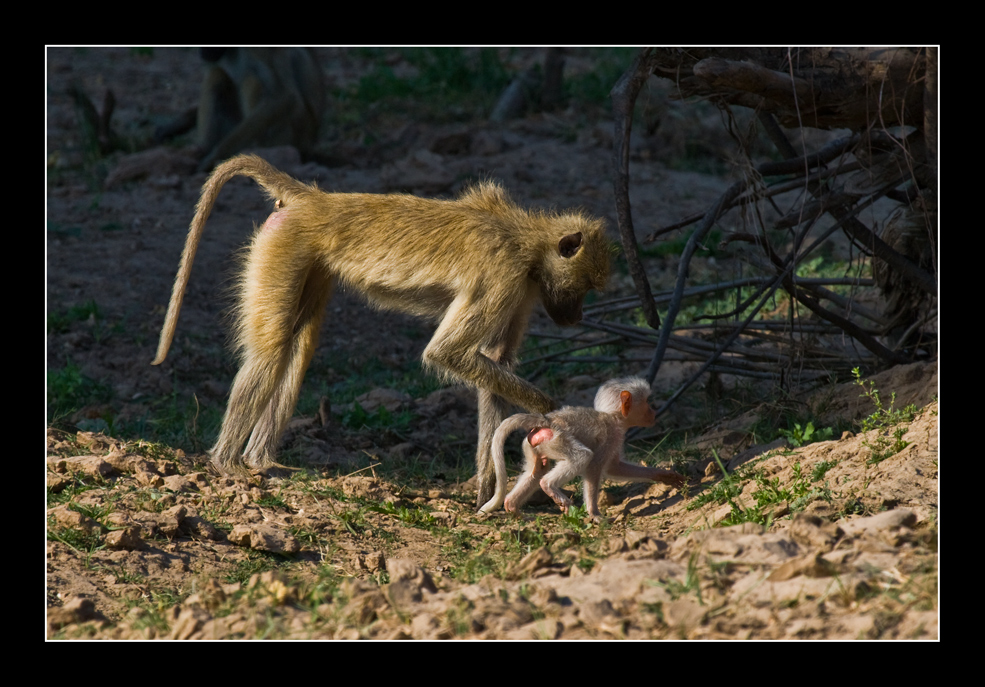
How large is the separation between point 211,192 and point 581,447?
2442 millimetres

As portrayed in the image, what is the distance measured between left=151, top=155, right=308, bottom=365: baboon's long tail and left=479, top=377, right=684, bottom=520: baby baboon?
1.84m

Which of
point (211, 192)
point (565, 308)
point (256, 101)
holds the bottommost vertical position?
point (565, 308)

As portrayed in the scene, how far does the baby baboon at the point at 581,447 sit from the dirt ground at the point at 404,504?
16 centimetres

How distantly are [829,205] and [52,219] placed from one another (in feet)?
26.0

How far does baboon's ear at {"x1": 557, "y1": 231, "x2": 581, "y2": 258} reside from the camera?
16.0 ft

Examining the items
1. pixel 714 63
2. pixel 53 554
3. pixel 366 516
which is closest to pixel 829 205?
pixel 714 63

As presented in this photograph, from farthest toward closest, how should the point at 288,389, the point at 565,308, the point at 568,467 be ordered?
the point at 288,389 → the point at 565,308 → the point at 568,467

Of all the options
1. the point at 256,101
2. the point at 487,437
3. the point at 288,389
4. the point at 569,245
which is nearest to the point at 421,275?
the point at 569,245

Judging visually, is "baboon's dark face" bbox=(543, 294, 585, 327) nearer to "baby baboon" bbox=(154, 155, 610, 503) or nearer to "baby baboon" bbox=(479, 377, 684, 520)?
"baby baboon" bbox=(154, 155, 610, 503)

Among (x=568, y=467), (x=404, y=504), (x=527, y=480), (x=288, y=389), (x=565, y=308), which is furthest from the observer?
(x=288, y=389)

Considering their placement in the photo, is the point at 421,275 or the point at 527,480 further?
the point at 421,275

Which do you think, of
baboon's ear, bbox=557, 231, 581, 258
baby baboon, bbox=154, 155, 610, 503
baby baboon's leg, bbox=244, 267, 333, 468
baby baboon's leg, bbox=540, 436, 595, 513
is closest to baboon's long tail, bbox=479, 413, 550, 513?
baby baboon's leg, bbox=540, 436, 595, 513

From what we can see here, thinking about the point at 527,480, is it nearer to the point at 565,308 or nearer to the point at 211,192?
the point at 565,308

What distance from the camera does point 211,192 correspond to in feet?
16.7
